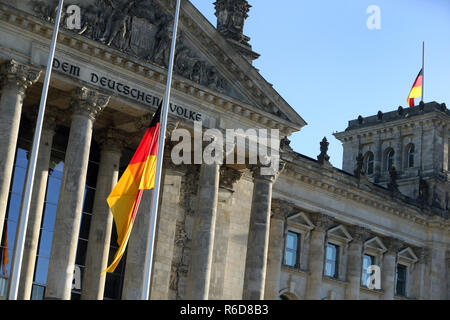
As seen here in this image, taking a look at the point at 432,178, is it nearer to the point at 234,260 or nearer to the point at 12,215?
the point at 234,260

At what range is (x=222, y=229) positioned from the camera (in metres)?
36.7

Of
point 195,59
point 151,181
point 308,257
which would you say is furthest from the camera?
point 308,257

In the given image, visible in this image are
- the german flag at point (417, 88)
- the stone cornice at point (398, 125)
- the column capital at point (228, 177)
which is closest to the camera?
the column capital at point (228, 177)

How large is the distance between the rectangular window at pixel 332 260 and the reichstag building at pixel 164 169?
800mm

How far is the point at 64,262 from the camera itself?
90.6 feet

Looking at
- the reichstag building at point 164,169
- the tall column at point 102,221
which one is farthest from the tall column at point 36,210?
the tall column at point 102,221

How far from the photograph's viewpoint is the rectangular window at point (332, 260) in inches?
1831

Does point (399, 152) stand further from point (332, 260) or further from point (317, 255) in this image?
point (317, 255)

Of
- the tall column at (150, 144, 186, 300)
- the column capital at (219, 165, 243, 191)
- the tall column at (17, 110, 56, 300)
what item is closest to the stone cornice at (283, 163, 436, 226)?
the column capital at (219, 165, 243, 191)

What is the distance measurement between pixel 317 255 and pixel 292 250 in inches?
58.8

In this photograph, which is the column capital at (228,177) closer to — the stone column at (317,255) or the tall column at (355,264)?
the stone column at (317,255)

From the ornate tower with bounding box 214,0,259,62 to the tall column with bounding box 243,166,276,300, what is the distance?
5.63 metres
